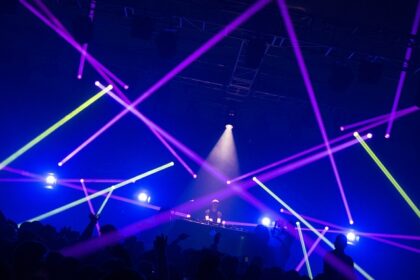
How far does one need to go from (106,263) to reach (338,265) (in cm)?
297

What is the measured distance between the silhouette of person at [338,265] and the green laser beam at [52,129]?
9815mm

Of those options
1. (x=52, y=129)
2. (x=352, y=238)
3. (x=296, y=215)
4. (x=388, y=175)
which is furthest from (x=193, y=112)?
(x=388, y=175)

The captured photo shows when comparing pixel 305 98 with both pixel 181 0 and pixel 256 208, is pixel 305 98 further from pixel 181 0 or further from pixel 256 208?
pixel 181 0

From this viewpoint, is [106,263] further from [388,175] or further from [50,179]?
[388,175]

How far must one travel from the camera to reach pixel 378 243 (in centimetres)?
1276

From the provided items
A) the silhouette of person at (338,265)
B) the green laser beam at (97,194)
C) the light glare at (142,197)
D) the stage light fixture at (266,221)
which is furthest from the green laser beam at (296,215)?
the silhouette of person at (338,265)

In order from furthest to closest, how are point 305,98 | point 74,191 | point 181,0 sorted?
point 74,191
point 305,98
point 181,0

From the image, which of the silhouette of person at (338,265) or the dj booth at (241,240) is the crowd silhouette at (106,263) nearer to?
the silhouette of person at (338,265)

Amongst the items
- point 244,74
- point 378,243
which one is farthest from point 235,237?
point 378,243

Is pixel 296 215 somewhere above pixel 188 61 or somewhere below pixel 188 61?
below

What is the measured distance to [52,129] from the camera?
1343 centimetres

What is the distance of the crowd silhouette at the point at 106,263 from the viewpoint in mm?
2651

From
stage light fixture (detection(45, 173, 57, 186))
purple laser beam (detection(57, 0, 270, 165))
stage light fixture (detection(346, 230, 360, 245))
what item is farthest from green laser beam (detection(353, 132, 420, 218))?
stage light fixture (detection(45, 173, 57, 186))

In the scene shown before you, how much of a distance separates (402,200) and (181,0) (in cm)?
919
